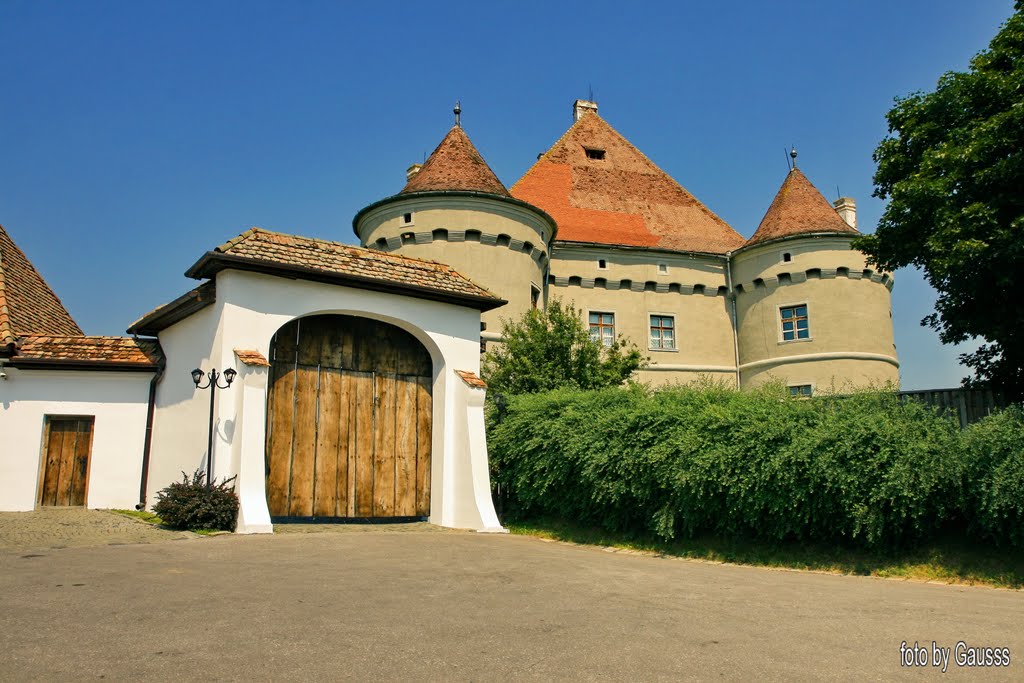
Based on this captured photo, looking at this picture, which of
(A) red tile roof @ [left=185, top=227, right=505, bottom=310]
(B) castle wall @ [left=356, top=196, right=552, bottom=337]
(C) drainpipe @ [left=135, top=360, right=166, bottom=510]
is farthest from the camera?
(B) castle wall @ [left=356, top=196, right=552, bottom=337]

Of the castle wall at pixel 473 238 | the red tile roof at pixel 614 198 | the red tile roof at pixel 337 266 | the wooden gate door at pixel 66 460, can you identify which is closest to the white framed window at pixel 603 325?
the red tile roof at pixel 614 198

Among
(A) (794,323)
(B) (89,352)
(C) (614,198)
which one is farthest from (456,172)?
(A) (794,323)

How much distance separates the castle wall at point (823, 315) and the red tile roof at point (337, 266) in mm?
17010

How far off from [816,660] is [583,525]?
28.5 feet

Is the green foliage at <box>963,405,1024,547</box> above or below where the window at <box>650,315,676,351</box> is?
below

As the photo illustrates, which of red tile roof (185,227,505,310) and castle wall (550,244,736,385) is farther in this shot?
castle wall (550,244,736,385)

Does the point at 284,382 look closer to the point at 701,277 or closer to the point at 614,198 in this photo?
the point at 701,277

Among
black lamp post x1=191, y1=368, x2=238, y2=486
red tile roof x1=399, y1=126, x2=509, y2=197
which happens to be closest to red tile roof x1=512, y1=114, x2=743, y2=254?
red tile roof x1=399, y1=126, x2=509, y2=197

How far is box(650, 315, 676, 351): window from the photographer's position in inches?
1168

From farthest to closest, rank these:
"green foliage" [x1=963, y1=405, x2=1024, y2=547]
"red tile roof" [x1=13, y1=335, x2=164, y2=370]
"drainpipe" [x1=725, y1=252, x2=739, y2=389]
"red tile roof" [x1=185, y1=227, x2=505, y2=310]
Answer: "drainpipe" [x1=725, y1=252, x2=739, y2=389], "red tile roof" [x1=13, y1=335, x2=164, y2=370], "red tile roof" [x1=185, y1=227, x2=505, y2=310], "green foliage" [x1=963, y1=405, x2=1024, y2=547]

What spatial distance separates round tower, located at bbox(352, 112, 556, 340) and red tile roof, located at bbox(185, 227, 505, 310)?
7707 millimetres

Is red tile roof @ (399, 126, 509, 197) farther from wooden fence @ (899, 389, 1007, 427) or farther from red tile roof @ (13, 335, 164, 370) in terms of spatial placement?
wooden fence @ (899, 389, 1007, 427)

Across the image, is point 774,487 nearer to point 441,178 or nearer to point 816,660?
point 816,660

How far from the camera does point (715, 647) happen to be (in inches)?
217
